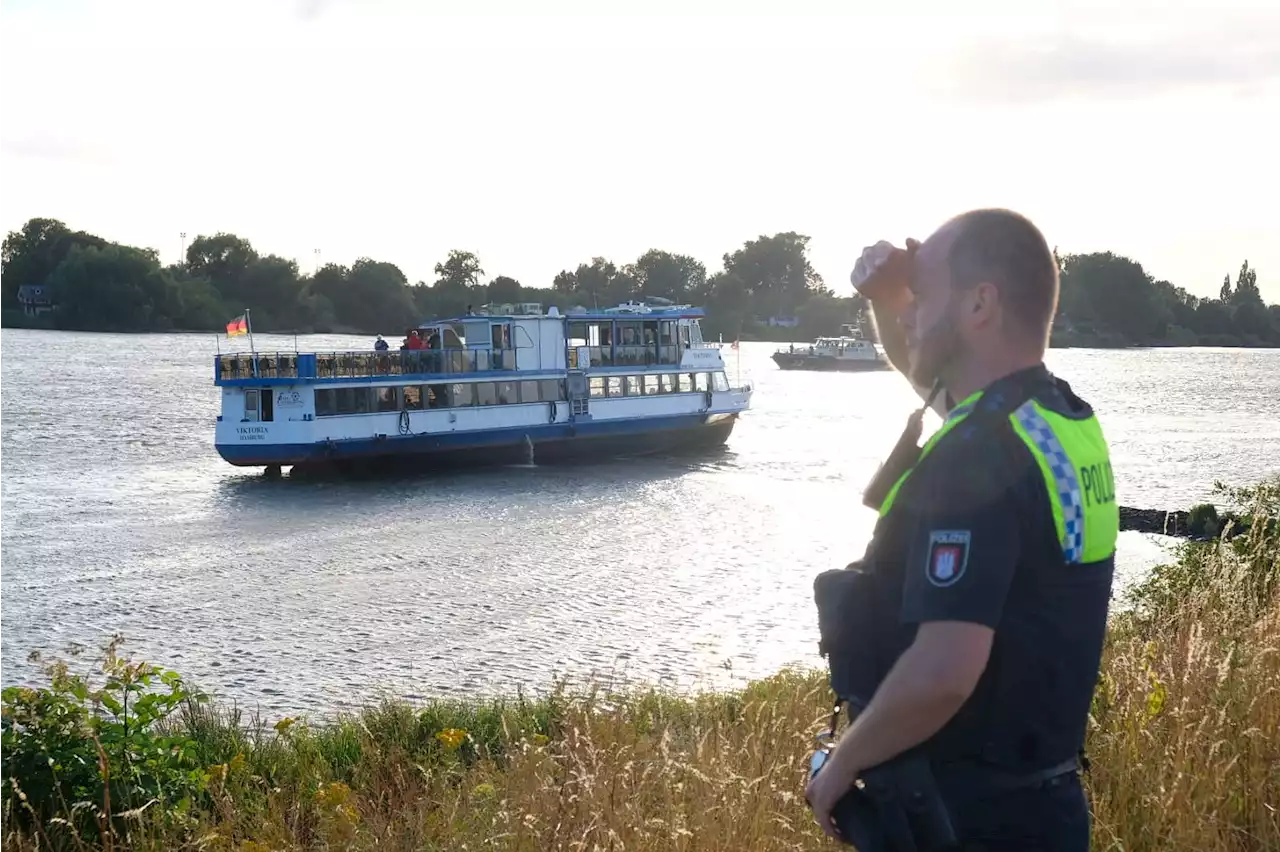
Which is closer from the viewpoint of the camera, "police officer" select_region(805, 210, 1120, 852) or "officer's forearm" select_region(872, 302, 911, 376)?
"police officer" select_region(805, 210, 1120, 852)

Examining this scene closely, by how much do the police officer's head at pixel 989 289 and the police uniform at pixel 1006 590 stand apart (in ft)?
0.29

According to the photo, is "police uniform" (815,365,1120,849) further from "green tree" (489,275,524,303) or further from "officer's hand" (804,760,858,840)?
"green tree" (489,275,524,303)

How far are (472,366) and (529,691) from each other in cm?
2380

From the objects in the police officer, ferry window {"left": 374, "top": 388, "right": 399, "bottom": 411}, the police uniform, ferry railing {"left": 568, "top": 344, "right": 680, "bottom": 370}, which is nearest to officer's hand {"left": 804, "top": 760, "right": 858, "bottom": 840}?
the police officer

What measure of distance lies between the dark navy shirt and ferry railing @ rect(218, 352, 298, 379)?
31896 millimetres

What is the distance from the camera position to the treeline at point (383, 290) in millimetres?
124625

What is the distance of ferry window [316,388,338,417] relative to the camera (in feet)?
109

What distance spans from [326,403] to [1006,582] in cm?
3258

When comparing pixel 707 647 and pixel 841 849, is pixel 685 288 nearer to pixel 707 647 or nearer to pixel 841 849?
pixel 707 647

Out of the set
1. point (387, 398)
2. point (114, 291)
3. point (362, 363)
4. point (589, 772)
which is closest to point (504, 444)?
point (387, 398)

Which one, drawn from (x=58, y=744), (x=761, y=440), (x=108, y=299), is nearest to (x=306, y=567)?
(x=58, y=744)

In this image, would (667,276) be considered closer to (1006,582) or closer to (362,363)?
(362,363)

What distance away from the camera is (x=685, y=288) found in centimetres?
14225

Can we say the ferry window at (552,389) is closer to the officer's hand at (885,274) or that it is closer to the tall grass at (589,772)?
the tall grass at (589,772)
